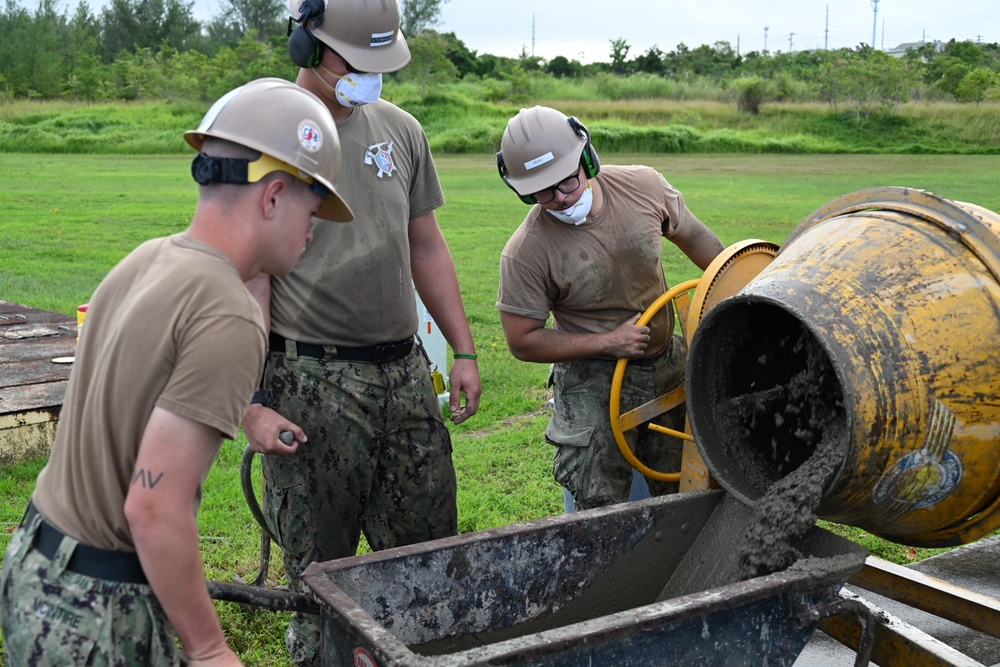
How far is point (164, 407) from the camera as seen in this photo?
179cm

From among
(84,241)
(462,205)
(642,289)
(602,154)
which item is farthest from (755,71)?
(642,289)

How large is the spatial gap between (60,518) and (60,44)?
6286cm

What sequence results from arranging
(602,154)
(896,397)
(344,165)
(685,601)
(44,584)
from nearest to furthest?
(44,584) < (685,601) < (896,397) < (344,165) < (602,154)

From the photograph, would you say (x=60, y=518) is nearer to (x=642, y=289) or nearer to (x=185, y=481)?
(x=185, y=481)

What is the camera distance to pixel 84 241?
44.8 ft

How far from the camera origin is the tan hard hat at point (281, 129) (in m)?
1.94

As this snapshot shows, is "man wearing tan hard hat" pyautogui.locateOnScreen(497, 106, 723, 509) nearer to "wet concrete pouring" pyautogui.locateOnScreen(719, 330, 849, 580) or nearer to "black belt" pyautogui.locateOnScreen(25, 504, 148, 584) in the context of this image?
"wet concrete pouring" pyautogui.locateOnScreen(719, 330, 849, 580)

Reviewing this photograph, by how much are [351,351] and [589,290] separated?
1.01m

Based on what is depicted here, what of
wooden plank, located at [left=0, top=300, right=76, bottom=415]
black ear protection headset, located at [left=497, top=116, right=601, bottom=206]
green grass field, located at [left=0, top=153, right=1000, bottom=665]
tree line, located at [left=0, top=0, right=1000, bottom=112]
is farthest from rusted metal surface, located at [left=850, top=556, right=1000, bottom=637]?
tree line, located at [left=0, top=0, right=1000, bottom=112]

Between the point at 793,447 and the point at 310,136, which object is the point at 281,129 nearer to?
the point at 310,136

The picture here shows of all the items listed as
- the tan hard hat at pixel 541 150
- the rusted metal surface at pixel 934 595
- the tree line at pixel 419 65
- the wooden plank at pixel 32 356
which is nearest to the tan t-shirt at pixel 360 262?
the tan hard hat at pixel 541 150

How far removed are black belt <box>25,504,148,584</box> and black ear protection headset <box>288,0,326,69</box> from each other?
159cm

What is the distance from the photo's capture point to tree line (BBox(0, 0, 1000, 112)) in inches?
1530

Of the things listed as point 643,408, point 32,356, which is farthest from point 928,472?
point 32,356
